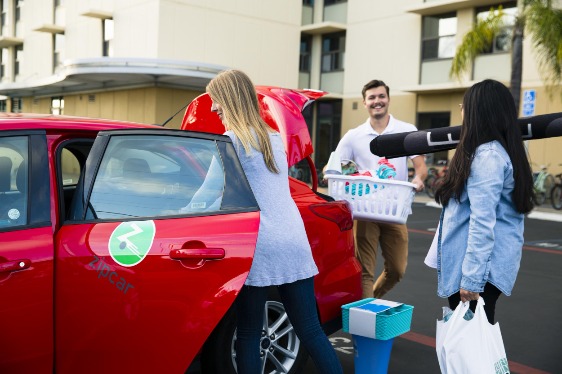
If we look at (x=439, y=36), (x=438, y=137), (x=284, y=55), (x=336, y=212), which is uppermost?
(x=439, y=36)

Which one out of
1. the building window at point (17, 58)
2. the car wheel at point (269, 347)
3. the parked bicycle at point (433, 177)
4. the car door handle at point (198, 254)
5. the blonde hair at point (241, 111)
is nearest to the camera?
the car door handle at point (198, 254)

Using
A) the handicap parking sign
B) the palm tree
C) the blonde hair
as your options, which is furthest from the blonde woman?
the palm tree

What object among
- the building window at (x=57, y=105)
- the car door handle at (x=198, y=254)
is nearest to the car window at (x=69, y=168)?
the car door handle at (x=198, y=254)

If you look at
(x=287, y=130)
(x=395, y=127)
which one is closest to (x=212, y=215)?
(x=287, y=130)

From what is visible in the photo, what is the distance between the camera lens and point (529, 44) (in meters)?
20.5

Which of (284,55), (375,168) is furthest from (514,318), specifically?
(284,55)

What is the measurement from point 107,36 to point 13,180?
82.4 ft

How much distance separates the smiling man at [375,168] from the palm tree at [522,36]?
12431 millimetres

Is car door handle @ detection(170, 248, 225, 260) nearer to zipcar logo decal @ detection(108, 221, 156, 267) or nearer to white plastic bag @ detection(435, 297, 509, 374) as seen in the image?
zipcar logo decal @ detection(108, 221, 156, 267)

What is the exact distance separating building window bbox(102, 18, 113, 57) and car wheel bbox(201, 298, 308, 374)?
24.2 meters

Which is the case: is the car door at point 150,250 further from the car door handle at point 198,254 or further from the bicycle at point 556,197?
the bicycle at point 556,197

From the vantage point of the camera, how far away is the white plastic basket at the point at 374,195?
4.30 m

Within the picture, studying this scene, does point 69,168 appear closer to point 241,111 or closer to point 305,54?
point 241,111

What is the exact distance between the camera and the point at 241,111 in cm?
306
